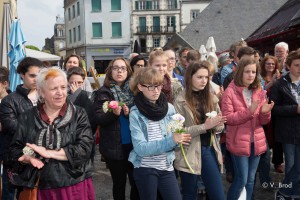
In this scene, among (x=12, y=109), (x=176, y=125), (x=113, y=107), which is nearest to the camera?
(x=176, y=125)

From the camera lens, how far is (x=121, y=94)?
3.72 meters

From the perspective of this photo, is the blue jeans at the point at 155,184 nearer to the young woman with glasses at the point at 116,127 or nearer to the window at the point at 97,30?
the young woman with glasses at the point at 116,127

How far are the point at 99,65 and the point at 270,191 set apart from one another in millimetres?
37630

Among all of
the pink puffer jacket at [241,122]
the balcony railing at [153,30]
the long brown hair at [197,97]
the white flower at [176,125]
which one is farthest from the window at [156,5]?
the white flower at [176,125]

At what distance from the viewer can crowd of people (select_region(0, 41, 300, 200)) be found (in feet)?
8.67

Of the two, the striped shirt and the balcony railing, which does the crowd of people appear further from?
the balcony railing

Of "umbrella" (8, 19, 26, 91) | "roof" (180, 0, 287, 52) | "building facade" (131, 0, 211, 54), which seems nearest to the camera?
"umbrella" (8, 19, 26, 91)

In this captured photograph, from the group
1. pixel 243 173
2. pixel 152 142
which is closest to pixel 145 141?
pixel 152 142

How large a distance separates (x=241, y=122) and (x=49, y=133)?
2193mm

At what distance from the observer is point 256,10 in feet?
92.3

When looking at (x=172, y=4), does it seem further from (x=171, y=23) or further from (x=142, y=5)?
(x=142, y=5)

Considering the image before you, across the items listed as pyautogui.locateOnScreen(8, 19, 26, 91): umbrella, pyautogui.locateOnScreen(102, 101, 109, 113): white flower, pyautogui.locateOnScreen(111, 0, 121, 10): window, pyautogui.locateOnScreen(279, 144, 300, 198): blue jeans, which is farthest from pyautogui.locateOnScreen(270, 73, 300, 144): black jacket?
pyautogui.locateOnScreen(111, 0, 121, 10): window

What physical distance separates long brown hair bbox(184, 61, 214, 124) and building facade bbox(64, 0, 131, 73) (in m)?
37.5

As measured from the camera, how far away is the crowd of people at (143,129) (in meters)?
2.64
